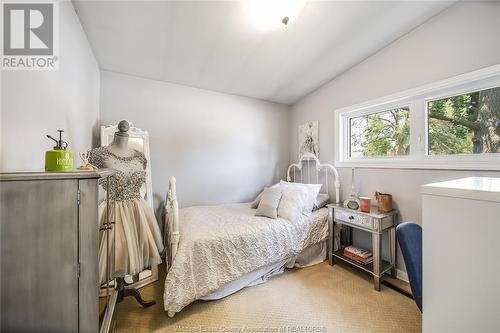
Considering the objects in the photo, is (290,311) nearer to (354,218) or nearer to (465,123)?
(354,218)

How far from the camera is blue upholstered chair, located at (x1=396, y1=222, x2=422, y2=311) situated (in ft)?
3.37

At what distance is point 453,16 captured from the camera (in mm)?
1707

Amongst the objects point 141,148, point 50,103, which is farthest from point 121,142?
point 141,148

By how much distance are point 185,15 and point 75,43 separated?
88cm

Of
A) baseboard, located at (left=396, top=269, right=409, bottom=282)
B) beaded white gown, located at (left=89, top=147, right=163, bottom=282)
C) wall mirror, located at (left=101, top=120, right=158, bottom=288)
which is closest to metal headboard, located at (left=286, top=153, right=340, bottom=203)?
baseboard, located at (left=396, top=269, right=409, bottom=282)

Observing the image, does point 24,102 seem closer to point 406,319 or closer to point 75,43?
point 75,43

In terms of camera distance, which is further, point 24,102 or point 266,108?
point 266,108

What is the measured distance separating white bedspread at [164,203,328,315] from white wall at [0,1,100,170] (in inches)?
44.1

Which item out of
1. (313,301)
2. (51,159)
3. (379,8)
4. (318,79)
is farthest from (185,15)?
(313,301)

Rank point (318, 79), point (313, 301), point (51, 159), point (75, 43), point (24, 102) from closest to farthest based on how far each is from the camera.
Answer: point (51, 159) → point (24, 102) → point (75, 43) → point (313, 301) → point (318, 79)

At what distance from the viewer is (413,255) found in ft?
3.52

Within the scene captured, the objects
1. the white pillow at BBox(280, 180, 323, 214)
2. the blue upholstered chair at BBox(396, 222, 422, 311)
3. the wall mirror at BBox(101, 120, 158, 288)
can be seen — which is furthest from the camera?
the white pillow at BBox(280, 180, 323, 214)

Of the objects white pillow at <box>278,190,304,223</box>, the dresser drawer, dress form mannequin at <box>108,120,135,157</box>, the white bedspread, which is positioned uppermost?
dress form mannequin at <box>108,120,135,157</box>

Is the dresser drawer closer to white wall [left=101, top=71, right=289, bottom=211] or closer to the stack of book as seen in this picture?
the stack of book
